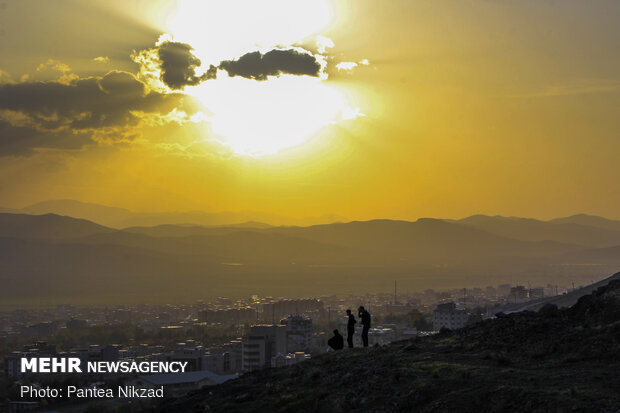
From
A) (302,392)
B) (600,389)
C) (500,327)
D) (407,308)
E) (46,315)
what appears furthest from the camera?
(46,315)

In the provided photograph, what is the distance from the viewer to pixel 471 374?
1616cm

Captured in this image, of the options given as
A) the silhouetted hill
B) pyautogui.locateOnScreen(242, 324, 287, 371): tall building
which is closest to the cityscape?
pyautogui.locateOnScreen(242, 324, 287, 371): tall building

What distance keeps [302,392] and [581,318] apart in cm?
703

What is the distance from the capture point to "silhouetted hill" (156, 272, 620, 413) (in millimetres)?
14234

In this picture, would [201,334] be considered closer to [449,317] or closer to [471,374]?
[449,317]

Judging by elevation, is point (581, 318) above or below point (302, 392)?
above

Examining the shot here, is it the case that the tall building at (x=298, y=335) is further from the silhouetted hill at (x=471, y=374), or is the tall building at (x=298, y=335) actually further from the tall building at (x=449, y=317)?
the silhouetted hill at (x=471, y=374)

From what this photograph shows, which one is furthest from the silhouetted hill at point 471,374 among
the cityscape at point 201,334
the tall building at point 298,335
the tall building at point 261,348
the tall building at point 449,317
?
the tall building at point 449,317

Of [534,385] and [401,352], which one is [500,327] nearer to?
[401,352]

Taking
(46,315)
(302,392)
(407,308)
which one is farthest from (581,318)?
(46,315)

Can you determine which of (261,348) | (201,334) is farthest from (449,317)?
(201,334)

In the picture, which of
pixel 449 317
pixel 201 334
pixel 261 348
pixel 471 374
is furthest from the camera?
pixel 201 334

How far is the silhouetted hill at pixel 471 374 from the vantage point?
1423 cm

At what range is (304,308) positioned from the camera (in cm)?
16412
